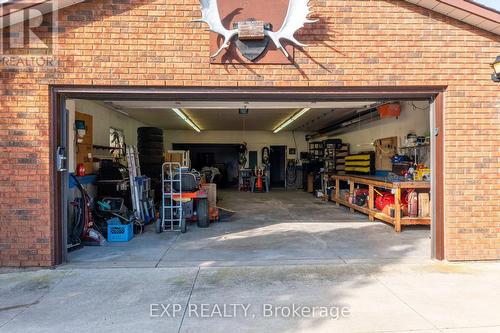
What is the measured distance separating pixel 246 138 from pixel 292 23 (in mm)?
13394

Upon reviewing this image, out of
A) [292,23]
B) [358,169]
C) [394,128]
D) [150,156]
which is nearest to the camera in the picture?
[292,23]

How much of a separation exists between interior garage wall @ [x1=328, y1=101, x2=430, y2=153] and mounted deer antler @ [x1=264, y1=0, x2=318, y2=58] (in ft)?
17.0

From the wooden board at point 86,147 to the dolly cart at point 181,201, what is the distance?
165cm

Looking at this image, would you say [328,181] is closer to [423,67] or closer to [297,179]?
[297,179]

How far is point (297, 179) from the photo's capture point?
18.1 m

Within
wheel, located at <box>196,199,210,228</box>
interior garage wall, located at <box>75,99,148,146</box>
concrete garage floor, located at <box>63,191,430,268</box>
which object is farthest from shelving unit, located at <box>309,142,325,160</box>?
wheel, located at <box>196,199,210,228</box>

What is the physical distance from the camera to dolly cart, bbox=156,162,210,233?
7.05 m

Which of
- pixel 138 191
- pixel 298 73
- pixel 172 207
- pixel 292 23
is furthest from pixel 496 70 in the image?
pixel 138 191

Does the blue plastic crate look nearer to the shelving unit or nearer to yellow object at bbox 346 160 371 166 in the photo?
yellow object at bbox 346 160 371 166

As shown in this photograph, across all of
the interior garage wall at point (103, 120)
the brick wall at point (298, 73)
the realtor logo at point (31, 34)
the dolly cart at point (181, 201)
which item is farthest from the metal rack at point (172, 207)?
the realtor logo at point (31, 34)

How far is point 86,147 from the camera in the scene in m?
7.14

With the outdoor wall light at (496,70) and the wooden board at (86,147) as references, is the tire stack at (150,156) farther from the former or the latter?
the outdoor wall light at (496,70)

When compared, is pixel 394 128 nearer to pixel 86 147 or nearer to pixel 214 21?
pixel 214 21

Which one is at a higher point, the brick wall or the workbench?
the brick wall
